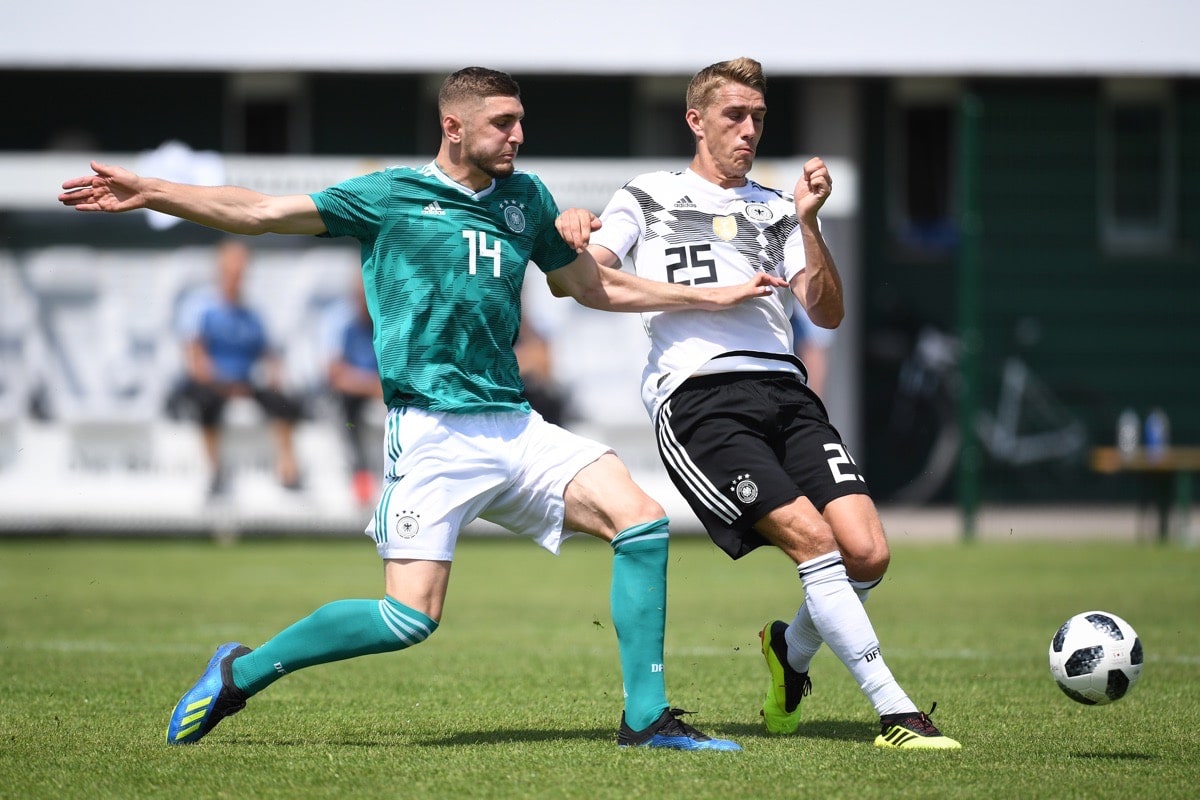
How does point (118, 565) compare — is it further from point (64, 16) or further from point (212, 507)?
point (64, 16)

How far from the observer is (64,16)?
1909 centimetres

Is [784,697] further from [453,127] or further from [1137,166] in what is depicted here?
[1137,166]

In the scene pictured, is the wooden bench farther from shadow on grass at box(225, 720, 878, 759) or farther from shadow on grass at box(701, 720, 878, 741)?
shadow on grass at box(225, 720, 878, 759)

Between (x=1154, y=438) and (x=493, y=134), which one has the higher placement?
(x=493, y=134)

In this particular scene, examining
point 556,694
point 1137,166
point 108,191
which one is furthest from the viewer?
point 1137,166

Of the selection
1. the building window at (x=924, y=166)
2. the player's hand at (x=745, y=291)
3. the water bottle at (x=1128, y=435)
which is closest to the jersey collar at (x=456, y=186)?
the player's hand at (x=745, y=291)

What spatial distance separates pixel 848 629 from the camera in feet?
18.6

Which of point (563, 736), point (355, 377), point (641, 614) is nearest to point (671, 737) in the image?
point (641, 614)

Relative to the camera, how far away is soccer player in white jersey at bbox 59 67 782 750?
5633mm

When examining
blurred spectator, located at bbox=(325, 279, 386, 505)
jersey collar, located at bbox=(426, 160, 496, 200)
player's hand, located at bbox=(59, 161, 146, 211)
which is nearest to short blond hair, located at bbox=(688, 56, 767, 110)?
jersey collar, located at bbox=(426, 160, 496, 200)

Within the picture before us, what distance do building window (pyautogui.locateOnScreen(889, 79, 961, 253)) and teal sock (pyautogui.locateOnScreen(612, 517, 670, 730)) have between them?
50.4ft

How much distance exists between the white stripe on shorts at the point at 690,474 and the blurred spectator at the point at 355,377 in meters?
10.2

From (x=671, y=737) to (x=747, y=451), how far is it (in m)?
1.04

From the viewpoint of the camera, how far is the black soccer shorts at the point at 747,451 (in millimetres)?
5844
